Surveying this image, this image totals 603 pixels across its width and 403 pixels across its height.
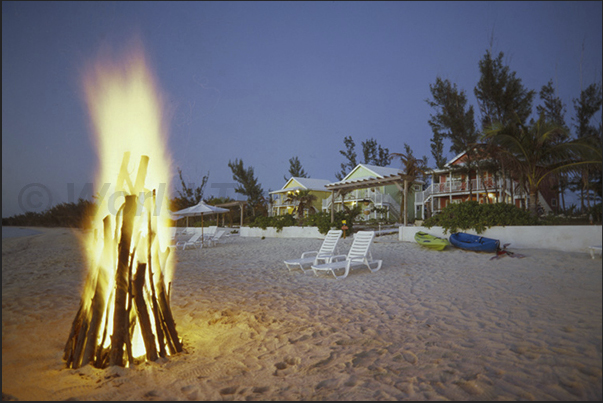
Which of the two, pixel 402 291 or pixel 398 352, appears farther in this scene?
pixel 402 291

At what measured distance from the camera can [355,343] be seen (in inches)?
125

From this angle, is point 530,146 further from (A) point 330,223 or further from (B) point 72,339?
(B) point 72,339

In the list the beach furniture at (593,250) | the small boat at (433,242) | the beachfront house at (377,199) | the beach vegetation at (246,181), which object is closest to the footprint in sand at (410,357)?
the beach furniture at (593,250)

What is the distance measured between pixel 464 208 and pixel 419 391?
9.67 meters

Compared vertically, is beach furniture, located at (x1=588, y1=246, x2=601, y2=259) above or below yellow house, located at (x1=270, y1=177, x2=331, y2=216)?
below

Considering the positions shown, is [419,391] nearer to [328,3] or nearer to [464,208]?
[328,3]

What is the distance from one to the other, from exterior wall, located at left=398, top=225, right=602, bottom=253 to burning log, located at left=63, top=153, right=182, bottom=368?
2887 millimetres

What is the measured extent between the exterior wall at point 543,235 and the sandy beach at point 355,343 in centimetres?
7

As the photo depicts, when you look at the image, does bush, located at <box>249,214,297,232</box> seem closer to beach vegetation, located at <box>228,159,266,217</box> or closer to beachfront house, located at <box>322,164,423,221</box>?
beachfront house, located at <box>322,164,423,221</box>

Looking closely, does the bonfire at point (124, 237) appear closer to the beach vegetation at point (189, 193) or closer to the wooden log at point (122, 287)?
the wooden log at point (122, 287)

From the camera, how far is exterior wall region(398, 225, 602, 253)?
3.94 ft

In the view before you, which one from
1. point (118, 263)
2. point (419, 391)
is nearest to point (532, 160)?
point (419, 391)

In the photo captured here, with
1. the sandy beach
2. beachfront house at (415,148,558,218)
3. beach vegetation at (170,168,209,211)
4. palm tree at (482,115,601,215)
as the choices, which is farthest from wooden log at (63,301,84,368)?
beach vegetation at (170,168,209,211)

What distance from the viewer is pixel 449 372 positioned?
8.11 ft
